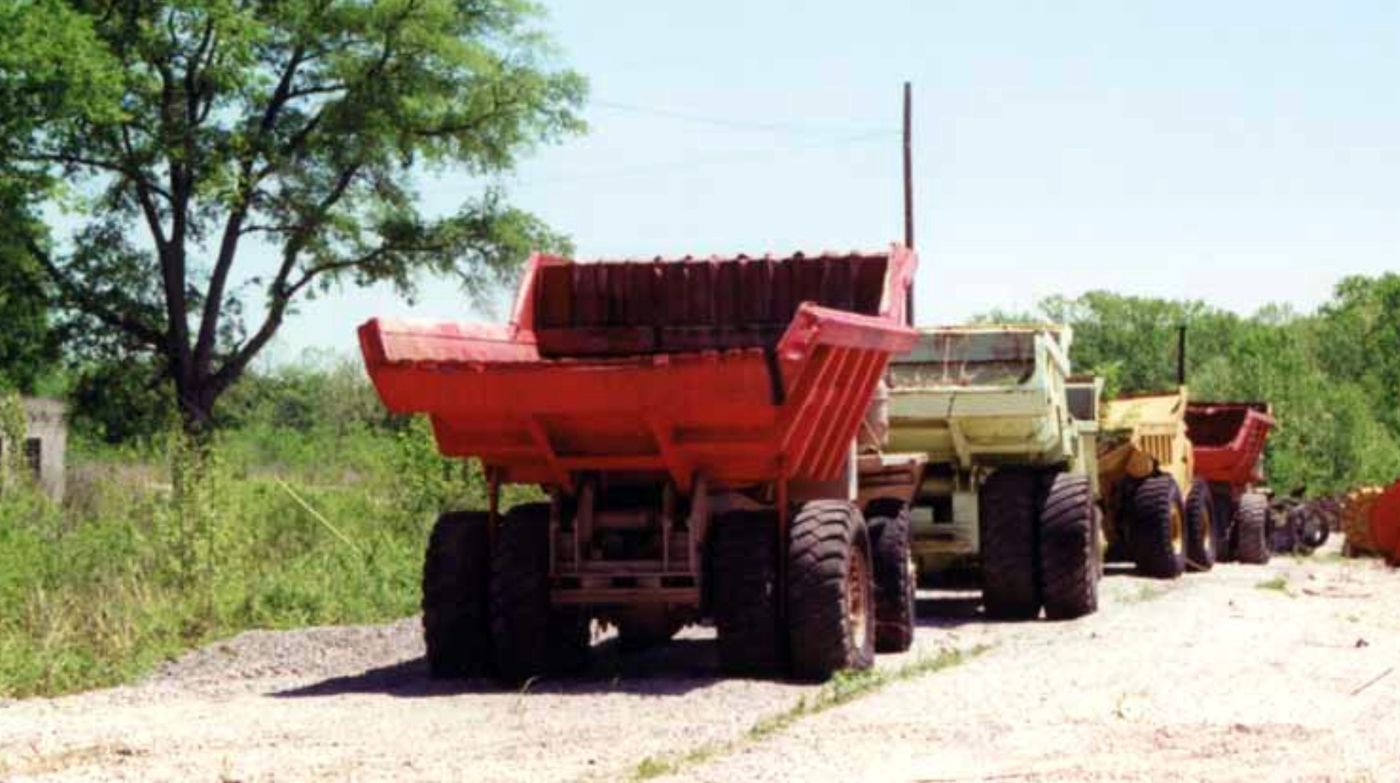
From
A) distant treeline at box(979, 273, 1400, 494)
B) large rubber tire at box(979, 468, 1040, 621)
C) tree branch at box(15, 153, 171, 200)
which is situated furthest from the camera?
distant treeline at box(979, 273, 1400, 494)

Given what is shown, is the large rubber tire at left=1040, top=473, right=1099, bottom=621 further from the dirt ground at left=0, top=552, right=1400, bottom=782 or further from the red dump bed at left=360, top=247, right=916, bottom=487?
the red dump bed at left=360, top=247, right=916, bottom=487

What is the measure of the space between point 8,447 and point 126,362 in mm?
24135

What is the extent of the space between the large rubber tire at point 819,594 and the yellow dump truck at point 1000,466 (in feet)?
17.5

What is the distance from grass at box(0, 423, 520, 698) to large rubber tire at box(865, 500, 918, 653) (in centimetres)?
455

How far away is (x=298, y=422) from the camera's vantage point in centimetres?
9012

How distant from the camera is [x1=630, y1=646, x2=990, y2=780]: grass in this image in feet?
30.1

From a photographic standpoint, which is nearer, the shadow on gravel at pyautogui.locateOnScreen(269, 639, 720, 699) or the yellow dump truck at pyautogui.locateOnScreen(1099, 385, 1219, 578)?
the shadow on gravel at pyautogui.locateOnScreen(269, 639, 720, 699)

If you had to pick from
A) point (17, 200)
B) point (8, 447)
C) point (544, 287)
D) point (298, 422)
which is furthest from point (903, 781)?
point (298, 422)

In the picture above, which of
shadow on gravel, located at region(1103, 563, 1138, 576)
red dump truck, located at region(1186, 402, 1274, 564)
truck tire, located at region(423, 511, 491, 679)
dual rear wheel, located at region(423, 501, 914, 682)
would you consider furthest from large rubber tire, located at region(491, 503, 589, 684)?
red dump truck, located at region(1186, 402, 1274, 564)

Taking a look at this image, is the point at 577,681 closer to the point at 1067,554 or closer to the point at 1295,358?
the point at 1067,554

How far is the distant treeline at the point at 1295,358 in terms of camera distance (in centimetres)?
6444

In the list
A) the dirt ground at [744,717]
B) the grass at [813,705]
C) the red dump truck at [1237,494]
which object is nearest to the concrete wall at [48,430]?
the red dump truck at [1237,494]

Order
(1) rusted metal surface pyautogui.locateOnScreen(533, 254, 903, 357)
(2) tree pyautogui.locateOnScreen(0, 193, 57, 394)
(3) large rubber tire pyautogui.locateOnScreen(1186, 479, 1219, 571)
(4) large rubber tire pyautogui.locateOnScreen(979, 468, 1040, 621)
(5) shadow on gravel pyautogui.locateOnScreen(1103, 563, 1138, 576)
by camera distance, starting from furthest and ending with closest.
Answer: (2) tree pyautogui.locateOnScreen(0, 193, 57, 394) < (3) large rubber tire pyautogui.locateOnScreen(1186, 479, 1219, 571) < (5) shadow on gravel pyautogui.locateOnScreen(1103, 563, 1138, 576) < (4) large rubber tire pyautogui.locateOnScreen(979, 468, 1040, 621) < (1) rusted metal surface pyautogui.locateOnScreen(533, 254, 903, 357)

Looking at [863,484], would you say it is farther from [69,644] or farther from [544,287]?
[69,644]
